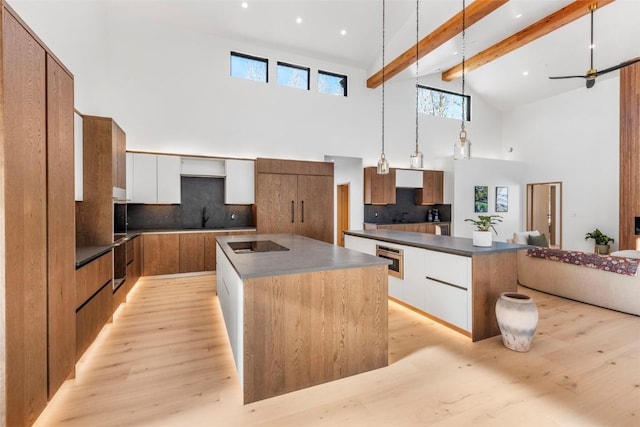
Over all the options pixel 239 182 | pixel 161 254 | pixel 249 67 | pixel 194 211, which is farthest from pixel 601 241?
pixel 161 254

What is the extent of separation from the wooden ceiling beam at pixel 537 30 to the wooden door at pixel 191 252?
7.07m

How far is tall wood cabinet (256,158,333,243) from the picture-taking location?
19.5 ft

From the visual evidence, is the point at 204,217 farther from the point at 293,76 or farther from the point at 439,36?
the point at 439,36

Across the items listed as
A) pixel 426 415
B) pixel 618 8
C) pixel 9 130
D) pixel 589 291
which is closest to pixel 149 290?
pixel 9 130

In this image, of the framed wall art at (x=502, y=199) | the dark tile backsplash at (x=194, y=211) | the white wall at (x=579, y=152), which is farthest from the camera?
the framed wall art at (x=502, y=199)

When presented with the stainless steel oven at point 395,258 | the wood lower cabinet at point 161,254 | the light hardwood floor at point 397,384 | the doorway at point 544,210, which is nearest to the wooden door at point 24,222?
the light hardwood floor at point 397,384

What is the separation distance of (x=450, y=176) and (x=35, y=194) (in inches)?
305

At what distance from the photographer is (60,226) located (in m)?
1.95

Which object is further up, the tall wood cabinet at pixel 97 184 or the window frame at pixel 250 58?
the window frame at pixel 250 58

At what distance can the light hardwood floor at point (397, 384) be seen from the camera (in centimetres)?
178

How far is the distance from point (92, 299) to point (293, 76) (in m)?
5.63

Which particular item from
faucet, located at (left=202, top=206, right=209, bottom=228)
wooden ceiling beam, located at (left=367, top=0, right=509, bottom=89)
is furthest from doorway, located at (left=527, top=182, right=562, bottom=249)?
faucet, located at (left=202, top=206, right=209, bottom=228)

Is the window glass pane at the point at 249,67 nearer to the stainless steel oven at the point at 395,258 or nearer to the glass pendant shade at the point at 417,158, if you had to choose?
the glass pendant shade at the point at 417,158

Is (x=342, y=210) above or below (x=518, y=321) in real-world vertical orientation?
above
